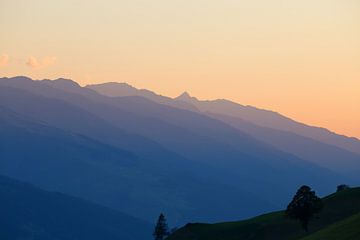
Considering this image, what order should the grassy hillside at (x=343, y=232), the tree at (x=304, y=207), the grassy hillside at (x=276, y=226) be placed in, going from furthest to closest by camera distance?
the grassy hillside at (x=276, y=226) < the tree at (x=304, y=207) < the grassy hillside at (x=343, y=232)

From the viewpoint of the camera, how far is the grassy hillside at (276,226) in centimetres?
12062

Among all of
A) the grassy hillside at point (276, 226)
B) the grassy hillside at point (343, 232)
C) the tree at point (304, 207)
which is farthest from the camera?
the grassy hillside at point (276, 226)

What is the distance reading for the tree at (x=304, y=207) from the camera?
112 metres

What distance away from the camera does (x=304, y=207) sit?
112m

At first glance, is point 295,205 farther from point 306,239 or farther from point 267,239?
point 306,239

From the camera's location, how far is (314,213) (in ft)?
380

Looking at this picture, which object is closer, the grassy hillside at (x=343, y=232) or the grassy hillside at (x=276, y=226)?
the grassy hillside at (x=343, y=232)

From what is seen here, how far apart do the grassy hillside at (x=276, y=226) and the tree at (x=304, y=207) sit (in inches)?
123

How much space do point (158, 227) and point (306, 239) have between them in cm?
8083

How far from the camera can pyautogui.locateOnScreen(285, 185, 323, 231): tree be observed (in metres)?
112

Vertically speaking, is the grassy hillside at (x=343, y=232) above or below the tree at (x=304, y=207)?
below

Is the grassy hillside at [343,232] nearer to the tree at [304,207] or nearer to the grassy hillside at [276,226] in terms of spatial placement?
the tree at [304,207]

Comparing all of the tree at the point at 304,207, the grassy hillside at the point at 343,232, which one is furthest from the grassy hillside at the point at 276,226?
the grassy hillside at the point at 343,232

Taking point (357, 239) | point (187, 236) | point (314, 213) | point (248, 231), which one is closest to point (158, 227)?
point (187, 236)
